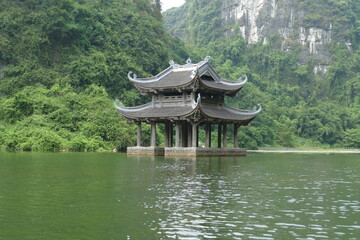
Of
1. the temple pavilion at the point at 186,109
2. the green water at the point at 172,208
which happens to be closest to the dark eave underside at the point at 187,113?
the temple pavilion at the point at 186,109

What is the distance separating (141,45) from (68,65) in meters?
13.2

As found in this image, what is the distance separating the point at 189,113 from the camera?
36375mm

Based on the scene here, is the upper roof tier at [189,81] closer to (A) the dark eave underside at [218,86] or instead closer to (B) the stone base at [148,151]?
(A) the dark eave underside at [218,86]

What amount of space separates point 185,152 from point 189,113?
2.85 meters

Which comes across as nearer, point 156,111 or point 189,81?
point 189,81

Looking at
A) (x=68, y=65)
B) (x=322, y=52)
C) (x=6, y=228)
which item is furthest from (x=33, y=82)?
(x=322, y=52)

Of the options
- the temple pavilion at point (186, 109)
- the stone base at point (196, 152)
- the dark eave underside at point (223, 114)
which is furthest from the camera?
the dark eave underside at point (223, 114)

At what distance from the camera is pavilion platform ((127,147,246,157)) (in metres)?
36.6

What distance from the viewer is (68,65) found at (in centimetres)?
5988

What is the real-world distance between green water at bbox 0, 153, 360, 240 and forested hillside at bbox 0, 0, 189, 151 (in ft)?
87.5

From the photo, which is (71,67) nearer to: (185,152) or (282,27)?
(185,152)

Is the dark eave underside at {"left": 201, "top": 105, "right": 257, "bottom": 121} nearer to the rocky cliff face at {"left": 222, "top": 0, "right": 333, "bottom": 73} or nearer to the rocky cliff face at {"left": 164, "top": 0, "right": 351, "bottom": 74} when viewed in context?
the rocky cliff face at {"left": 164, "top": 0, "right": 351, "bottom": 74}

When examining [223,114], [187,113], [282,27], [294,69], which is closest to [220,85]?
[223,114]

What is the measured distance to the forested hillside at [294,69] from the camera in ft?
277
